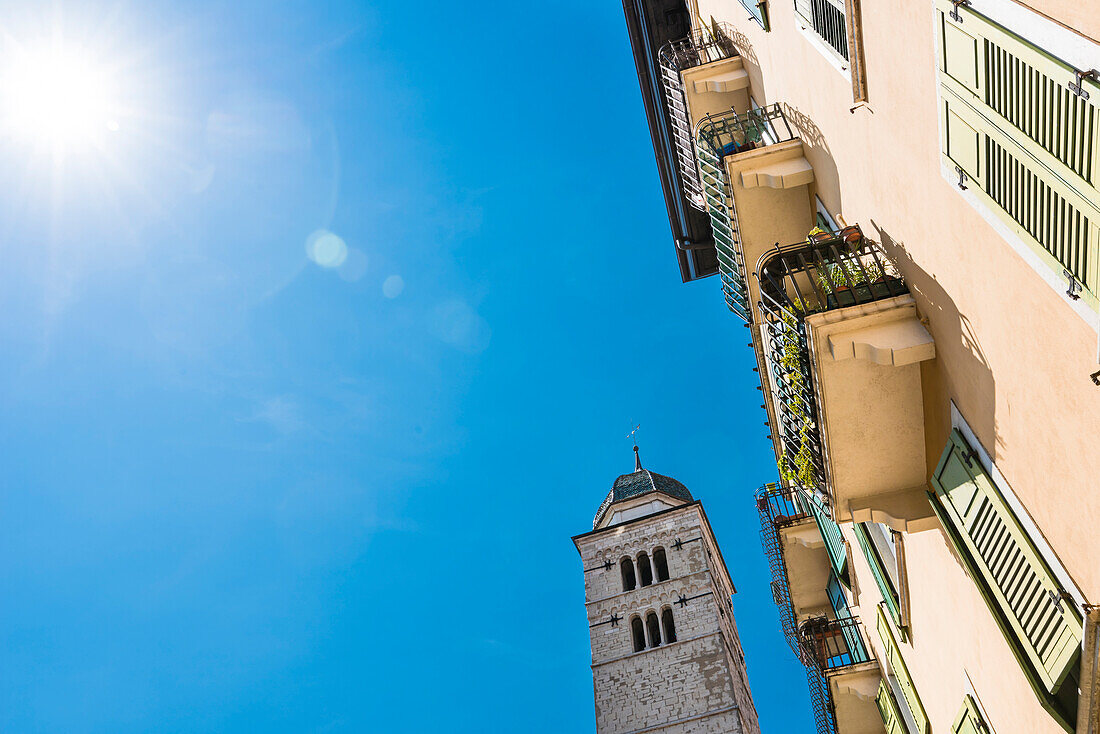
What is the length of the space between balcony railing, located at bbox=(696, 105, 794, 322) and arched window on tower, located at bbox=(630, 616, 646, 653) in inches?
1048

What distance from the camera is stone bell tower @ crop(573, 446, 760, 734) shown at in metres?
33.7

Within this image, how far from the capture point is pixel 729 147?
43.1 feet

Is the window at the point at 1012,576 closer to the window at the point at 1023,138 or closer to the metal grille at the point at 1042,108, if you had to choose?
the window at the point at 1023,138

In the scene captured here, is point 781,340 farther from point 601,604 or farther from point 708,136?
point 601,604

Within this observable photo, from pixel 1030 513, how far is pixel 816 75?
21.2 ft

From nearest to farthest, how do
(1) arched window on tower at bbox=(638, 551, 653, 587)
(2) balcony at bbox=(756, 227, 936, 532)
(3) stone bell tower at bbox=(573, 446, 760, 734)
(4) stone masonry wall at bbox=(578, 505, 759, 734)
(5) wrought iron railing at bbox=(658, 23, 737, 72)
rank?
(2) balcony at bbox=(756, 227, 936, 532), (5) wrought iron railing at bbox=(658, 23, 737, 72), (4) stone masonry wall at bbox=(578, 505, 759, 734), (3) stone bell tower at bbox=(573, 446, 760, 734), (1) arched window on tower at bbox=(638, 551, 653, 587)

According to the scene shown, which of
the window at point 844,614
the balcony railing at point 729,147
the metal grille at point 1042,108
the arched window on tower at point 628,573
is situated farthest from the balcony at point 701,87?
the arched window on tower at point 628,573

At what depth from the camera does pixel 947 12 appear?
5844 mm

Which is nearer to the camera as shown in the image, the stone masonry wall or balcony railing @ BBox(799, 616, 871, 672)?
balcony railing @ BBox(799, 616, 871, 672)

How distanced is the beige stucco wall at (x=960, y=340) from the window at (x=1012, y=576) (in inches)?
11.4

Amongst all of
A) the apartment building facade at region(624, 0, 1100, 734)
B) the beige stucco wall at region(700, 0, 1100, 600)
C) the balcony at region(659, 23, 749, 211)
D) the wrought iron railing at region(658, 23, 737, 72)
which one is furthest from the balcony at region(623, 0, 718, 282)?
the beige stucco wall at region(700, 0, 1100, 600)

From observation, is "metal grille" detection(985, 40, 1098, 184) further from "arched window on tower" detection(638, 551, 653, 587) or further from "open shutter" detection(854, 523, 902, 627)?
"arched window on tower" detection(638, 551, 653, 587)

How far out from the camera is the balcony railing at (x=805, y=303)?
311 inches

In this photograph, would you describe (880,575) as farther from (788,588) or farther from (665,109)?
(665,109)
